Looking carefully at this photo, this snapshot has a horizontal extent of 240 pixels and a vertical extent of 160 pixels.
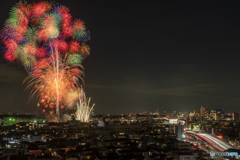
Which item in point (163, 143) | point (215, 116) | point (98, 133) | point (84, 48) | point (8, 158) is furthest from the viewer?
point (215, 116)

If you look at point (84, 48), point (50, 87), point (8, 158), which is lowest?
point (8, 158)

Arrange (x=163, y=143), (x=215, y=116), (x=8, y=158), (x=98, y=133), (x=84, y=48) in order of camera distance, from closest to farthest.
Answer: (x=8, y=158) → (x=84, y=48) → (x=163, y=143) → (x=98, y=133) → (x=215, y=116)

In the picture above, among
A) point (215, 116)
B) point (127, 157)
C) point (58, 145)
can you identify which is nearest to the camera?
point (127, 157)

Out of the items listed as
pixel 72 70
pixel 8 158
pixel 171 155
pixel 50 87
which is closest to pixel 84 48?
pixel 72 70

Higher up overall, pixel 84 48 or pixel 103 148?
pixel 84 48

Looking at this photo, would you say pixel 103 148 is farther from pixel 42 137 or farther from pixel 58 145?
pixel 42 137

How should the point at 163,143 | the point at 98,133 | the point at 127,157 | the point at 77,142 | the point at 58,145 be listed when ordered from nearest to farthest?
the point at 127,157 < the point at 58,145 < the point at 77,142 < the point at 163,143 < the point at 98,133

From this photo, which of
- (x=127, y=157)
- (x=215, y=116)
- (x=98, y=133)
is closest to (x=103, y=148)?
(x=127, y=157)

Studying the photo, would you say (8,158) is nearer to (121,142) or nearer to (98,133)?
(121,142)

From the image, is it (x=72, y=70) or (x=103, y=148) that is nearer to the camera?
(x=103, y=148)
